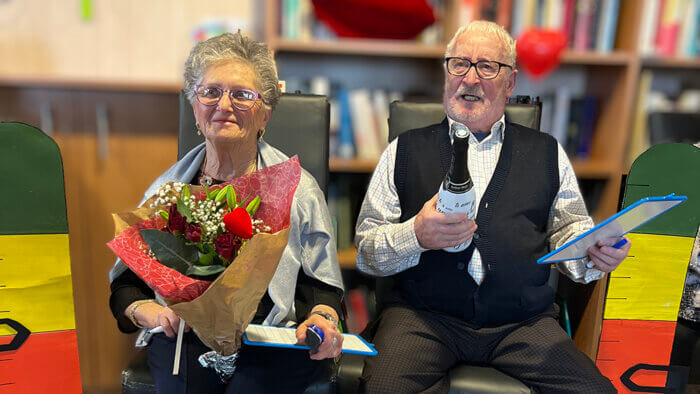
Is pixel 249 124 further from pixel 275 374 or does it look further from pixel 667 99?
pixel 667 99

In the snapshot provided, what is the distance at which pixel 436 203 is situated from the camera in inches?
41.9

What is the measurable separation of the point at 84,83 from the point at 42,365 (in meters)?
0.95

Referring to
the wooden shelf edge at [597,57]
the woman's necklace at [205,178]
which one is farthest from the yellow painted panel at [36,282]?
the wooden shelf edge at [597,57]

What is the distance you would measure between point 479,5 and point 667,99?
860 mm

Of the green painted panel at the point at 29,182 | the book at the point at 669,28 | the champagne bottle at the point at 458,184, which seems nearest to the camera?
the champagne bottle at the point at 458,184

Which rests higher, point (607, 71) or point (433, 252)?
point (607, 71)

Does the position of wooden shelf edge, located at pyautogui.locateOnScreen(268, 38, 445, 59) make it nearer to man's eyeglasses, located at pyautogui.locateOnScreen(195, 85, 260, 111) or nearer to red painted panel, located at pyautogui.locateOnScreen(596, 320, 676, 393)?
man's eyeglasses, located at pyautogui.locateOnScreen(195, 85, 260, 111)

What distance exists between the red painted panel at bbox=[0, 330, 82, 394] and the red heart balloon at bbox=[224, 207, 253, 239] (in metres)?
0.69

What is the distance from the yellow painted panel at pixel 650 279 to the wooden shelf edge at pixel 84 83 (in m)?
1.47

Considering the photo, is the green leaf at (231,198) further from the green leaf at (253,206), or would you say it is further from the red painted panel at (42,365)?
the red painted panel at (42,365)

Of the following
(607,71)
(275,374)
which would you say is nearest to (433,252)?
(275,374)

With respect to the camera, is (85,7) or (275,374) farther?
(85,7)

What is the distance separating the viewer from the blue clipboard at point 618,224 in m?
0.93

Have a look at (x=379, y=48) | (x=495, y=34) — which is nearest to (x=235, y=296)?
(x=495, y=34)
